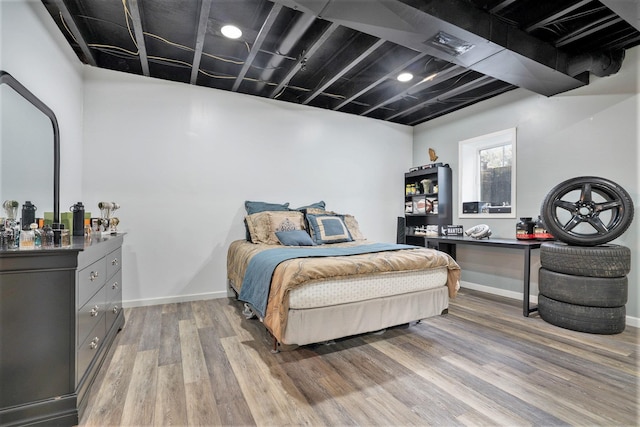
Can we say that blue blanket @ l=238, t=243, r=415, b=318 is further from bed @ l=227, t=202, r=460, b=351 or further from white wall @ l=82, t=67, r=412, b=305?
white wall @ l=82, t=67, r=412, b=305

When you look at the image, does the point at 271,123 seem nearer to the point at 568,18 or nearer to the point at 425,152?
the point at 425,152

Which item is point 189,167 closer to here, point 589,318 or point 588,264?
point 588,264

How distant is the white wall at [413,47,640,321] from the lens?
2.83 meters

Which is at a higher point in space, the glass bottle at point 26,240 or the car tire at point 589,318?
the glass bottle at point 26,240

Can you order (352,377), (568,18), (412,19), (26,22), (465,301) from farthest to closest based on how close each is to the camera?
(465,301) < (568,18) < (412,19) < (26,22) < (352,377)

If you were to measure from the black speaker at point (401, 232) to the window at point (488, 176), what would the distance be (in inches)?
38.2

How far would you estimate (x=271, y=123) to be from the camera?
406 centimetres

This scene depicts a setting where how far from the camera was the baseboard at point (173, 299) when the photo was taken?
3.27 m

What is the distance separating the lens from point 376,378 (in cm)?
186

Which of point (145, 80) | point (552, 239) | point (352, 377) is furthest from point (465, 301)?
point (145, 80)

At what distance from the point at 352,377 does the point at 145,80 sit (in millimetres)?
3723

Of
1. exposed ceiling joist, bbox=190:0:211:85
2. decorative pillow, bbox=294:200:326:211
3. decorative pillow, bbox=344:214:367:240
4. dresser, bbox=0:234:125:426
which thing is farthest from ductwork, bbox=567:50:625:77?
Result: dresser, bbox=0:234:125:426

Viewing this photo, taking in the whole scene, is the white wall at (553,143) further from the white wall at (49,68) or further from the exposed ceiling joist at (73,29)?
the white wall at (49,68)

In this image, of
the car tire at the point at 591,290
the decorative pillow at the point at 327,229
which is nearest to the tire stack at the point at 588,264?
the car tire at the point at 591,290
